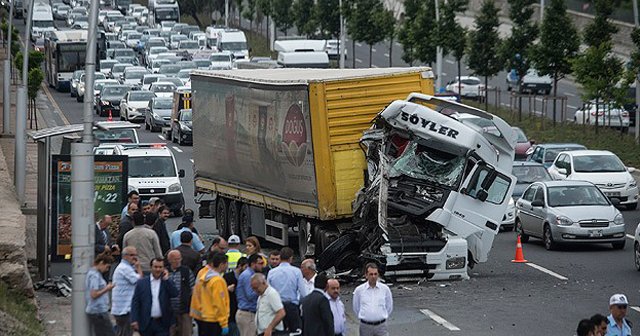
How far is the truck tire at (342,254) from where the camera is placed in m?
25.8

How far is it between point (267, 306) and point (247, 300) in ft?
3.05

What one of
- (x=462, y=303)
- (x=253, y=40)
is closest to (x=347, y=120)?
(x=462, y=303)

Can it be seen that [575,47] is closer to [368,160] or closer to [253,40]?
[368,160]

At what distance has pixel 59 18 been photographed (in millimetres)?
129375

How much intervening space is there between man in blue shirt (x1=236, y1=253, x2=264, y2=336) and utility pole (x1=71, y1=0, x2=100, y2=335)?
180cm

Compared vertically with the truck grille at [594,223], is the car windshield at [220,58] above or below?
above

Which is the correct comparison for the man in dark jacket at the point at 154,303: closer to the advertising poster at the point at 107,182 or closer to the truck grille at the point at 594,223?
the advertising poster at the point at 107,182

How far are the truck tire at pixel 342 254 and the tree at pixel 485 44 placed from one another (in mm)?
39800

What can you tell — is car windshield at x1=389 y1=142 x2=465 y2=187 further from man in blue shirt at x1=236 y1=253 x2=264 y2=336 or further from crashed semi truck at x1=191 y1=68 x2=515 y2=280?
man in blue shirt at x1=236 y1=253 x2=264 y2=336

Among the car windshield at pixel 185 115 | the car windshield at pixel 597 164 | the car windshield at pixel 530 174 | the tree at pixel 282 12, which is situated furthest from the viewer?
the tree at pixel 282 12

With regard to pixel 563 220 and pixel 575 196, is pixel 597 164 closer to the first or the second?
pixel 575 196

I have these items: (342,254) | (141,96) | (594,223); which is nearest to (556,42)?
(141,96)

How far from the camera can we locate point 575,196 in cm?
3192

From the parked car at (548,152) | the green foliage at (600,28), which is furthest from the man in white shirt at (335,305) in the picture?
the green foliage at (600,28)
